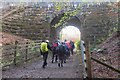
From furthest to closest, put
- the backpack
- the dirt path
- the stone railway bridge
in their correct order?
the stone railway bridge
the backpack
the dirt path

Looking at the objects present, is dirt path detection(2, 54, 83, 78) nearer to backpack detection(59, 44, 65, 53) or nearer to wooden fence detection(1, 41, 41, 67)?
wooden fence detection(1, 41, 41, 67)

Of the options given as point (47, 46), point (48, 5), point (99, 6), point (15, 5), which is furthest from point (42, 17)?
point (47, 46)

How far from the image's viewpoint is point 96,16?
74.4 ft

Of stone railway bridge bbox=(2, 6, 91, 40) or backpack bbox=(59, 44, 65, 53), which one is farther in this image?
stone railway bridge bbox=(2, 6, 91, 40)

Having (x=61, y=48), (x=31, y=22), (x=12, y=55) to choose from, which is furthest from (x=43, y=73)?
(x=31, y=22)

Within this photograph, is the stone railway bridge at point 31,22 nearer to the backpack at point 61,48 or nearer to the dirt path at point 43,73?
the backpack at point 61,48

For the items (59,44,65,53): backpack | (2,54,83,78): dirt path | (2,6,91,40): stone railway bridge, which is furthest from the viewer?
(2,6,91,40): stone railway bridge

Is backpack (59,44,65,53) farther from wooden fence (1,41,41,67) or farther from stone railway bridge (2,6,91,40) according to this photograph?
stone railway bridge (2,6,91,40)

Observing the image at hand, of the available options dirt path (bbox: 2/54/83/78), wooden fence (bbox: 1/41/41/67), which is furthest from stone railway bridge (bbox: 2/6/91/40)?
dirt path (bbox: 2/54/83/78)

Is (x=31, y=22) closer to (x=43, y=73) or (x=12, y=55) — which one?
(x=12, y=55)

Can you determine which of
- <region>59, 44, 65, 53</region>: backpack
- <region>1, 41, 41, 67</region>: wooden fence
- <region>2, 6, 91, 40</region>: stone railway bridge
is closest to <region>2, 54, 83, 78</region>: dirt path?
<region>1, 41, 41, 67</region>: wooden fence

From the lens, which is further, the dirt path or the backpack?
Result: the backpack

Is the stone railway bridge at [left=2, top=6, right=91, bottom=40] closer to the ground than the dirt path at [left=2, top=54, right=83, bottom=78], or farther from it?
farther from it

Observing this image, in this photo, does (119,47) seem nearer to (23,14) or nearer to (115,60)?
(115,60)
